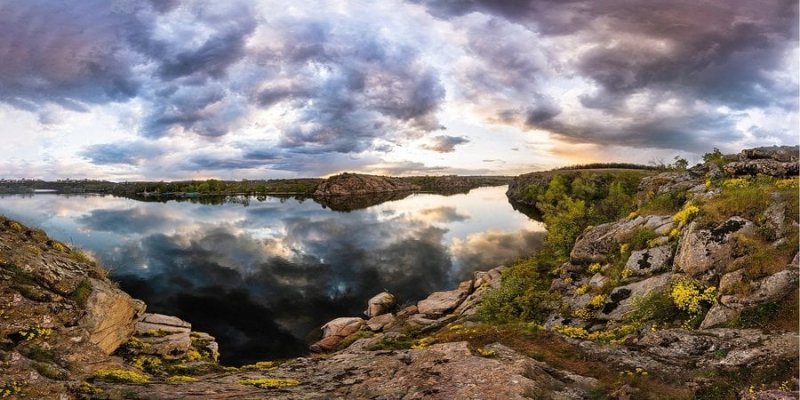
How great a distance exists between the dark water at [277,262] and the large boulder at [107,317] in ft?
49.5

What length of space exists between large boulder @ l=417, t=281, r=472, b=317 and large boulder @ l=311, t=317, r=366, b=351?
626 cm

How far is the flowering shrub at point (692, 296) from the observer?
1812cm

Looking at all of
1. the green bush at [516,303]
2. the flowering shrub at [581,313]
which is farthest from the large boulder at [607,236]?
the flowering shrub at [581,313]

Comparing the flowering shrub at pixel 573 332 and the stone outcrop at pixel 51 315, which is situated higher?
the stone outcrop at pixel 51 315

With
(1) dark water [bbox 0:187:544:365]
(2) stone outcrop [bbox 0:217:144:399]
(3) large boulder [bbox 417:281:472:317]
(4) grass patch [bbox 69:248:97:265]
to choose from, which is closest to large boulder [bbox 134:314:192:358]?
(2) stone outcrop [bbox 0:217:144:399]

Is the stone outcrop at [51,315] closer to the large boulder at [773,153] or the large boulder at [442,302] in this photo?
the large boulder at [442,302]

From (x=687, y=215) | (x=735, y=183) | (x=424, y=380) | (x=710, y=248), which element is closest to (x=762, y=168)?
(x=735, y=183)

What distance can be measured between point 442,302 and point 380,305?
663 cm

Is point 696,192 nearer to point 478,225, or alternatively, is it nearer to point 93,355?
point 93,355

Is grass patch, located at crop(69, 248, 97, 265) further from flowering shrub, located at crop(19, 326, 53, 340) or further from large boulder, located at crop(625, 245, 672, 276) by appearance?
large boulder, located at crop(625, 245, 672, 276)

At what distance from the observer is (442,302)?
1698 inches

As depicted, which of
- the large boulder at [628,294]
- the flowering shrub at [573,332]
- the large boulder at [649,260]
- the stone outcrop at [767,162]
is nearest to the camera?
the flowering shrub at [573,332]

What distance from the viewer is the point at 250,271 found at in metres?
61.5

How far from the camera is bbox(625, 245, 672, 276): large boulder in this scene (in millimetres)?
23828
